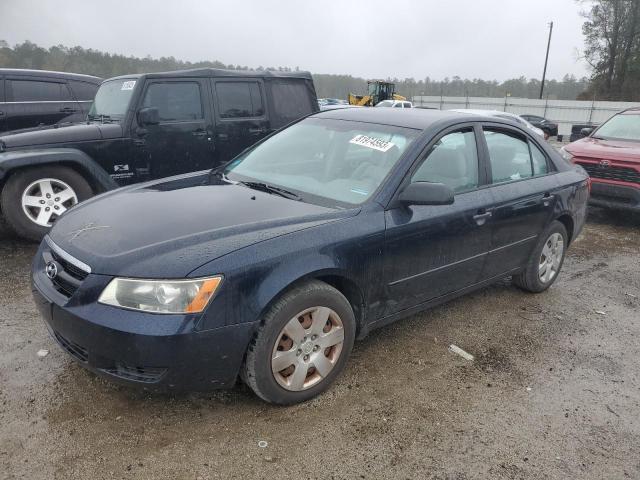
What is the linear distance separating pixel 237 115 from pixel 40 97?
3.25 m

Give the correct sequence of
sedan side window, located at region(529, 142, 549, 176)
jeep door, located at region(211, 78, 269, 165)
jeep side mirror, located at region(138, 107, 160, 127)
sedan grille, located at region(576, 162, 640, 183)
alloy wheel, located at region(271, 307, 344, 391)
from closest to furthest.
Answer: alloy wheel, located at region(271, 307, 344, 391) → sedan side window, located at region(529, 142, 549, 176) → jeep side mirror, located at region(138, 107, 160, 127) → jeep door, located at region(211, 78, 269, 165) → sedan grille, located at region(576, 162, 640, 183)

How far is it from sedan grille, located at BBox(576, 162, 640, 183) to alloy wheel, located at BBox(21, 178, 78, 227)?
23.2 ft

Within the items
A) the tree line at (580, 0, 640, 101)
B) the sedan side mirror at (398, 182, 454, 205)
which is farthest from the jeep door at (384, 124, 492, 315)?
the tree line at (580, 0, 640, 101)

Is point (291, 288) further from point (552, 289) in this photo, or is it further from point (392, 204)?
point (552, 289)

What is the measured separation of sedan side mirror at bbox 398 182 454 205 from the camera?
9.50ft

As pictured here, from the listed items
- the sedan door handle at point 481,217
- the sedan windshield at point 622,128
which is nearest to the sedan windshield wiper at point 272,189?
the sedan door handle at point 481,217

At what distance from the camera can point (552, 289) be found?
15.6 feet

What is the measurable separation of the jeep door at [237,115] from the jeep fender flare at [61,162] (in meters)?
1.42

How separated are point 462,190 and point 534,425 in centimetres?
160

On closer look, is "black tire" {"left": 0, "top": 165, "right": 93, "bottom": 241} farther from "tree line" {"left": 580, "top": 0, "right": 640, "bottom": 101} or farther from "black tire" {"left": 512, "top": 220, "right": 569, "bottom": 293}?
"tree line" {"left": 580, "top": 0, "right": 640, "bottom": 101}

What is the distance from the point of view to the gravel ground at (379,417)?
2.33 metres

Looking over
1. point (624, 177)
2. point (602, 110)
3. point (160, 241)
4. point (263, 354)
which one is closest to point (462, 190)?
point (263, 354)

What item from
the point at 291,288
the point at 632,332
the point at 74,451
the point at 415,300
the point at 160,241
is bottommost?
the point at 632,332

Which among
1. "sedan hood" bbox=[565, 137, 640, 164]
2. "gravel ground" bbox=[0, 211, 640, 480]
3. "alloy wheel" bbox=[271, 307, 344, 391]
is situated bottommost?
"gravel ground" bbox=[0, 211, 640, 480]
